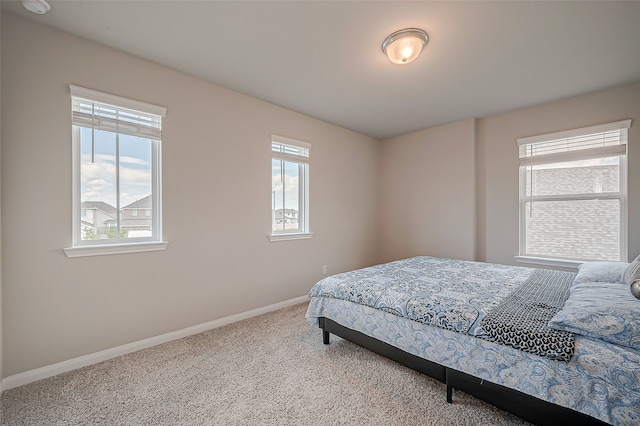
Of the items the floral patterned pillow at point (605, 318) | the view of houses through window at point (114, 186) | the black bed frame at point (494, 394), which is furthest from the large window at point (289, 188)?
the floral patterned pillow at point (605, 318)

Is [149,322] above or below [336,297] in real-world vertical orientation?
below

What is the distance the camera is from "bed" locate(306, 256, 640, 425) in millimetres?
1262

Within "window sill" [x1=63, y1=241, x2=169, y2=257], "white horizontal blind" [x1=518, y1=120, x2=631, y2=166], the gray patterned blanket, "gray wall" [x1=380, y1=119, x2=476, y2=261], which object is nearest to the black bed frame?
the gray patterned blanket

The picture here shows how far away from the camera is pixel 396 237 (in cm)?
484

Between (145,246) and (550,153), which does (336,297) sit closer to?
(145,246)

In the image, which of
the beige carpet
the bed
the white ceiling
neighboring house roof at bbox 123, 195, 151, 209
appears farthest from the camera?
neighboring house roof at bbox 123, 195, 151, 209

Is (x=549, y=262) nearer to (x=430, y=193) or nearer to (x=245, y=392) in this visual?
(x=430, y=193)

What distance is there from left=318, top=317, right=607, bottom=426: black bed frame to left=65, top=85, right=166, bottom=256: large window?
2.27 m

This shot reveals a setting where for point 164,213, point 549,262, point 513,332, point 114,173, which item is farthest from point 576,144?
point 114,173

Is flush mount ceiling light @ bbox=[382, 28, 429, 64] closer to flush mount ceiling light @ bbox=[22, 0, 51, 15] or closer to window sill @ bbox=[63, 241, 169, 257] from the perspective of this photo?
flush mount ceiling light @ bbox=[22, 0, 51, 15]

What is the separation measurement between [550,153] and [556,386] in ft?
10.3

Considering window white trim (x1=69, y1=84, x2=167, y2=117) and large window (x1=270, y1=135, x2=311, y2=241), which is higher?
window white trim (x1=69, y1=84, x2=167, y2=117)

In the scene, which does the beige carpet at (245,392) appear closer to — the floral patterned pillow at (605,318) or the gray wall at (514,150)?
the floral patterned pillow at (605,318)

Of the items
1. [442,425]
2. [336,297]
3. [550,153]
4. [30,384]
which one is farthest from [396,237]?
[30,384]
